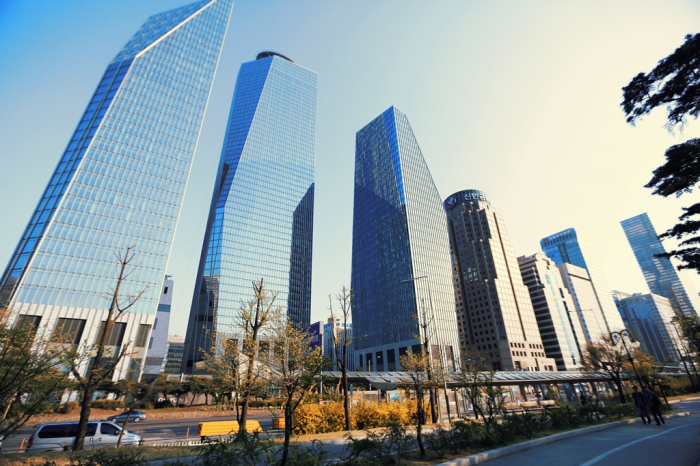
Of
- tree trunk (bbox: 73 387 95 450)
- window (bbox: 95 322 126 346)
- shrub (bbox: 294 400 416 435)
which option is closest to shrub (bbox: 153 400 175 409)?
window (bbox: 95 322 126 346)

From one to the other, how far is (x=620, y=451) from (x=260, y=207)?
401ft

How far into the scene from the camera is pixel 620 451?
10.5 m

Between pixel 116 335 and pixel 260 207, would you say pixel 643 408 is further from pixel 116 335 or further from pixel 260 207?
pixel 260 207

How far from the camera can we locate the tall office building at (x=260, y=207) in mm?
104625

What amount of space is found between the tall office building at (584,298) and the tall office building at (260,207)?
14397cm

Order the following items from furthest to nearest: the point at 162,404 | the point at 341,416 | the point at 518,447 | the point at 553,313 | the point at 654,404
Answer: the point at 553,313
the point at 162,404
the point at 341,416
the point at 654,404
the point at 518,447

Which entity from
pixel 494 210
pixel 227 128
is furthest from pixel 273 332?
pixel 494 210

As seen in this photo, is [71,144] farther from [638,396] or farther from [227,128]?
[638,396]

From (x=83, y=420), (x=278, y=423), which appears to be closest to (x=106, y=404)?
(x=278, y=423)

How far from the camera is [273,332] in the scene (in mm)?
20906

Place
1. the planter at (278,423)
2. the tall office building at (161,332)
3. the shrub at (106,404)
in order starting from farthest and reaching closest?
the tall office building at (161,332), the shrub at (106,404), the planter at (278,423)

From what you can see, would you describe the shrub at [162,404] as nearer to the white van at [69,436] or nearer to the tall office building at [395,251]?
the white van at [69,436]

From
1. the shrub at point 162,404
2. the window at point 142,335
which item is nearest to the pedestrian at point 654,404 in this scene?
the shrub at point 162,404

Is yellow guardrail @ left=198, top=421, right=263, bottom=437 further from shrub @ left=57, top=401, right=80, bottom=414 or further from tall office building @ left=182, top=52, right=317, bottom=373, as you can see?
tall office building @ left=182, top=52, right=317, bottom=373
